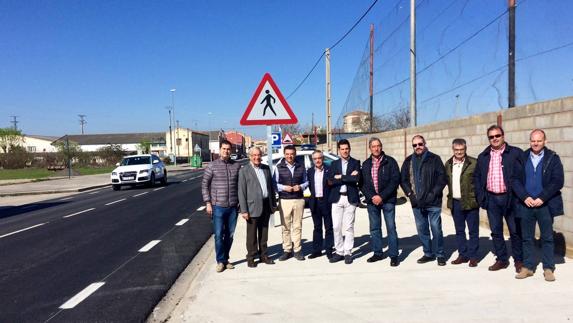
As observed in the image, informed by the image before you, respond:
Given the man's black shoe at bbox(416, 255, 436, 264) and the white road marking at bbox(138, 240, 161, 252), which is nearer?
the man's black shoe at bbox(416, 255, 436, 264)

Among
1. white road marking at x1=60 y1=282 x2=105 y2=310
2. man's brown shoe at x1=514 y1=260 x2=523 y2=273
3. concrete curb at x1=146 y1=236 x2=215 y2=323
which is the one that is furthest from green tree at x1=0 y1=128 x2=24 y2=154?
man's brown shoe at x1=514 y1=260 x2=523 y2=273

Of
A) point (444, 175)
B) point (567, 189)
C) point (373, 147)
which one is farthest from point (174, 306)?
point (567, 189)

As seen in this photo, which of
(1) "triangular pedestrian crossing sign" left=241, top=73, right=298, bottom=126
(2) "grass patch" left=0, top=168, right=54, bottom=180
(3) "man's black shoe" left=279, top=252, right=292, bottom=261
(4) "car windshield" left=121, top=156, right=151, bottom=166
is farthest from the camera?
(2) "grass patch" left=0, top=168, right=54, bottom=180

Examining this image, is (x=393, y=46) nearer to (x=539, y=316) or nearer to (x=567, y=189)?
(x=567, y=189)

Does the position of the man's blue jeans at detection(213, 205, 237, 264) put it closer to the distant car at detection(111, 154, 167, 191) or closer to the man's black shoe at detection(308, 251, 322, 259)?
the man's black shoe at detection(308, 251, 322, 259)

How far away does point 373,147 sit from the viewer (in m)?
5.96

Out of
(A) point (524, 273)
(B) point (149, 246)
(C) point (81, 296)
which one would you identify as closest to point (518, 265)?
(A) point (524, 273)

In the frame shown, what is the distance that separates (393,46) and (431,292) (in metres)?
12.3

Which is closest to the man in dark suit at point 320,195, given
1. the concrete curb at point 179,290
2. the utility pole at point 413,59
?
the concrete curb at point 179,290

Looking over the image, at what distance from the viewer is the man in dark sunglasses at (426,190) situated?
19.0ft

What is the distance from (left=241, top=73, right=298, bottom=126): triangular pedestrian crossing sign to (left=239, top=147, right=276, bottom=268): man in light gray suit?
1471 mm

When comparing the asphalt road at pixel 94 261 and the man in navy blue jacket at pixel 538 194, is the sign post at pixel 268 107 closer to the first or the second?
the asphalt road at pixel 94 261

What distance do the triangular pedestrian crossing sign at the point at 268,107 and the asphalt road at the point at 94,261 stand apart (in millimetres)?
2460

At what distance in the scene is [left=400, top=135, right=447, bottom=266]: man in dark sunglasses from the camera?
228 inches
